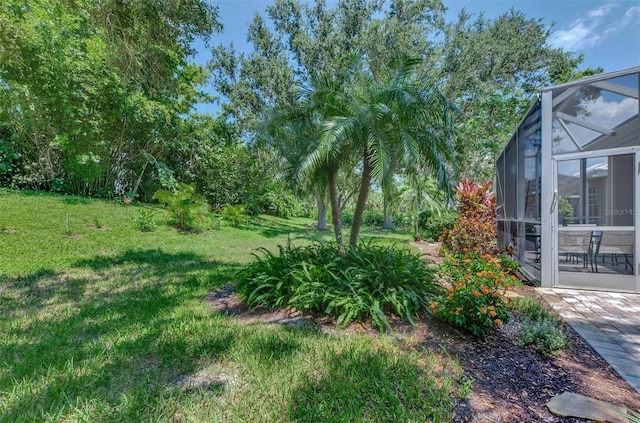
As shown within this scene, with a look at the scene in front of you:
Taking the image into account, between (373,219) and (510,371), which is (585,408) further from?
(373,219)

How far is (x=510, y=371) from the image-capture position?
90.6 inches

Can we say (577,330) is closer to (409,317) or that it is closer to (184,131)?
(409,317)

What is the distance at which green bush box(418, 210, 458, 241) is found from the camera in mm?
11275

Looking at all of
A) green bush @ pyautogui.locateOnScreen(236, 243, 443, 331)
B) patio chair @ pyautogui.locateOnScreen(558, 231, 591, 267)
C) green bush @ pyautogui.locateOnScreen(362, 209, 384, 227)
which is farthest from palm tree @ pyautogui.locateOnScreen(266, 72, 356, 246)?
green bush @ pyautogui.locateOnScreen(362, 209, 384, 227)

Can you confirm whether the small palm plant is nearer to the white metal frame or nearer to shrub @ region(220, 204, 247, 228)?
shrub @ region(220, 204, 247, 228)

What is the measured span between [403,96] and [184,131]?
12.5 m

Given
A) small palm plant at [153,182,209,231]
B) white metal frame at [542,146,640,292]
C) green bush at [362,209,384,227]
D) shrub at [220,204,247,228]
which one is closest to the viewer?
white metal frame at [542,146,640,292]

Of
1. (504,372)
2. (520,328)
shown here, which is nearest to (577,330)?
(520,328)

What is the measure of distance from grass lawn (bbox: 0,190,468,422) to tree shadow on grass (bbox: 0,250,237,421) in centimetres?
1

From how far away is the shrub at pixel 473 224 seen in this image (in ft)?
21.2

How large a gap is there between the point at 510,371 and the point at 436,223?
1035 cm

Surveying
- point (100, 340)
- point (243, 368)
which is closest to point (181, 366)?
point (243, 368)

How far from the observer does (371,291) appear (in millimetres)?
3457

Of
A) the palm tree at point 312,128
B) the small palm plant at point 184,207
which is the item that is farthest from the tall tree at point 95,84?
the small palm plant at point 184,207
